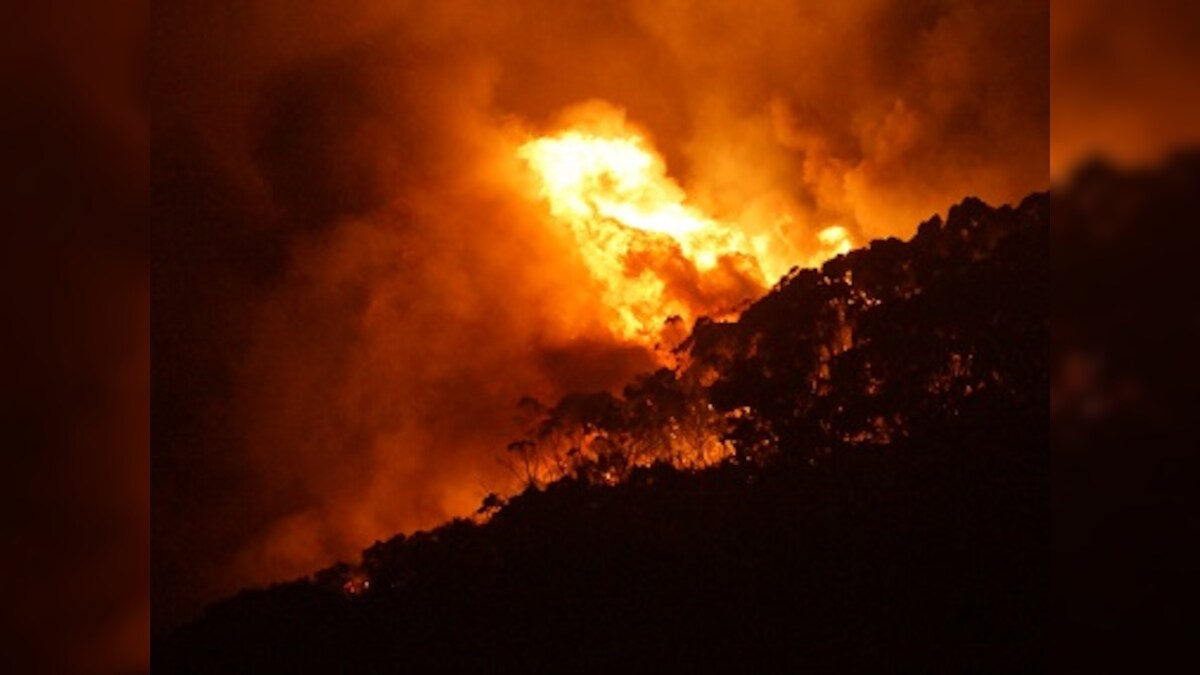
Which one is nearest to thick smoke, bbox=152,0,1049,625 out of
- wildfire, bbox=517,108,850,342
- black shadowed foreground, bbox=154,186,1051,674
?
wildfire, bbox=517,108,850,342

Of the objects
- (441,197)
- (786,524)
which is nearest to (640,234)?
(441,197)

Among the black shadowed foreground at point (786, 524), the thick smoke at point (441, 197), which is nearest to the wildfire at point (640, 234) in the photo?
the thick smoke at point (441, 197)

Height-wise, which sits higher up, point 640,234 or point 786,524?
point 640,234

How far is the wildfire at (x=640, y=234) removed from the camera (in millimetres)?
17812

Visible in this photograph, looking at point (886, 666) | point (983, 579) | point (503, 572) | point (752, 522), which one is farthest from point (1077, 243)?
point (503, 572)

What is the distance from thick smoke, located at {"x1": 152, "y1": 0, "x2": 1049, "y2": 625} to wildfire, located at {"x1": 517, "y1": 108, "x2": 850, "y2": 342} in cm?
47

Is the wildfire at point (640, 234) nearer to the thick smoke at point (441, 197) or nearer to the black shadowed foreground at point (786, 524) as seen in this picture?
the thick smoke at point (441, 197)

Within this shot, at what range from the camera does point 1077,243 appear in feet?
12.0

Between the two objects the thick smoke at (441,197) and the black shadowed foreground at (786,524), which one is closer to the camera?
the black shadowed foreground at (786,524)

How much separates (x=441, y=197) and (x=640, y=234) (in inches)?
165

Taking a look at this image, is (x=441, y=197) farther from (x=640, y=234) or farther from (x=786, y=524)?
(x=786, y=524)

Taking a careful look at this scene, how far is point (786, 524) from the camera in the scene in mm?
10602

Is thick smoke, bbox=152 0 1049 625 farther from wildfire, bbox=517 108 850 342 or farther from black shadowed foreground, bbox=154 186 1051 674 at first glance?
black shadowed foreground, bbox=154 186 1051 674

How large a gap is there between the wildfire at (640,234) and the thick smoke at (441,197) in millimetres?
469
